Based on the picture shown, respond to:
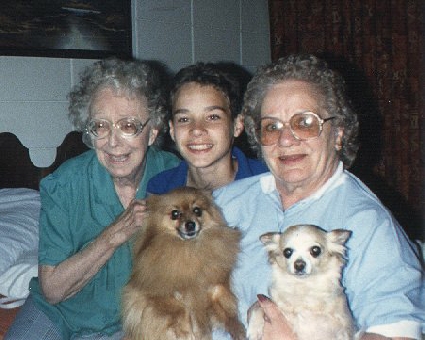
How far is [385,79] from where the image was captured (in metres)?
4.78

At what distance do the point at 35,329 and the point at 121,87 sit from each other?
1.07 m

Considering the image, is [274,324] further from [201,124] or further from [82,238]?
[82,238]

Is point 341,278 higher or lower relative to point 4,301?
higher

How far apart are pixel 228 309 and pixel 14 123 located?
8.49ft

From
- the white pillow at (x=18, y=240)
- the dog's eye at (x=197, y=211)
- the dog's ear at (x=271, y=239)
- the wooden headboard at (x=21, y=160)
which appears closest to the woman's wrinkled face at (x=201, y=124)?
the dog's eye at (x=197, y=211)

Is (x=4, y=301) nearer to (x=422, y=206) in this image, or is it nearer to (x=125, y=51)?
(x=125, y=51)

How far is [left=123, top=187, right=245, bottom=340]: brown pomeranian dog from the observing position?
1831 millimetres

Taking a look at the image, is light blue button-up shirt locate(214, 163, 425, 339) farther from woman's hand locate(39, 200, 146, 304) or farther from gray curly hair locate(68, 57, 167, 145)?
gray curly hair locate(68, 57, 167, 145)

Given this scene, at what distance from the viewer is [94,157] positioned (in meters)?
2.48

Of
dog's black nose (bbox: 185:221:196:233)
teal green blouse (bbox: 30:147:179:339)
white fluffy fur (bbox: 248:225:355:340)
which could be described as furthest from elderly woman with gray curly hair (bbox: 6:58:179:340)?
white fluffy fur (bbox: 248:225:355:340)

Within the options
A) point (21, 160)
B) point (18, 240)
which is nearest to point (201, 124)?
point (18, 240)

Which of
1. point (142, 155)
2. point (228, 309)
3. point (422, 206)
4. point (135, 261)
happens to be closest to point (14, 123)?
point (142, 155)

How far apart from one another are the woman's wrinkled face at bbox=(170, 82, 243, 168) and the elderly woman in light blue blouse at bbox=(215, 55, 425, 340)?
8.1 inches

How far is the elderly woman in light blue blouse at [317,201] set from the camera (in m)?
1.44
